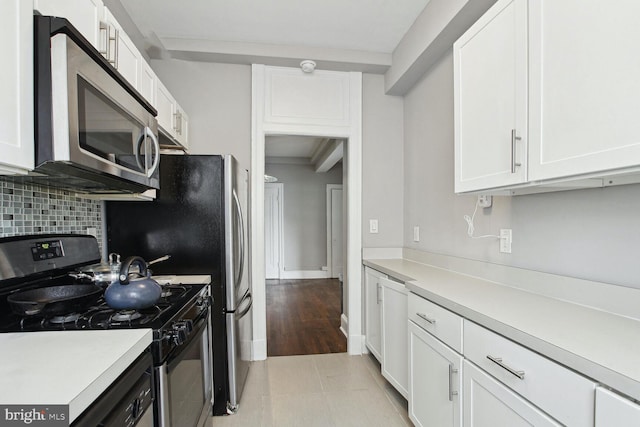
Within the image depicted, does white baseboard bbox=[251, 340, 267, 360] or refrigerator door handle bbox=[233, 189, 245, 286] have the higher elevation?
Answer: refrigerator door handle bbox=[233, 189, 245, 286]

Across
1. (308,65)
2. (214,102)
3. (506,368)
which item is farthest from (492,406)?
(214,102)

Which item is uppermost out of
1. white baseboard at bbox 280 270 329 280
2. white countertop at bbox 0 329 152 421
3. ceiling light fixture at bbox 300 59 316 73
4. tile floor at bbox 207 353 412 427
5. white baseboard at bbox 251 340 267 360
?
ceiling light fixture at bbox 300 59 316 73

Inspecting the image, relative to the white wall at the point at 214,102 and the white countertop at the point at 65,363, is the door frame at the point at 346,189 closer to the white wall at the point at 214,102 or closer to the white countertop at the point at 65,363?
the white wall at the point at 214,102

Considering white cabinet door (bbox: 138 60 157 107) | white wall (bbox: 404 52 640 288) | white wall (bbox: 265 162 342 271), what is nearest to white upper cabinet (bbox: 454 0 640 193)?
white wall (bbox: 404 52 640 288)

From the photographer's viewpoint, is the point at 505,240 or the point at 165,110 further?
the point at 165,110

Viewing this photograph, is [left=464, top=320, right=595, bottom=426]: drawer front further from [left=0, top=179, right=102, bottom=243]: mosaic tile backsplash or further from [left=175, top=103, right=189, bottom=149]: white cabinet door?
[left=175, top=103, right=189, bottom=149]: white cabinet door

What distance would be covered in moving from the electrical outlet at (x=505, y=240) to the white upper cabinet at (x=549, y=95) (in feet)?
1.28

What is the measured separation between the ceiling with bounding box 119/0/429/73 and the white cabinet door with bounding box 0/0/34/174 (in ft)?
5.02

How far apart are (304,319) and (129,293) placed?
9.77 ft

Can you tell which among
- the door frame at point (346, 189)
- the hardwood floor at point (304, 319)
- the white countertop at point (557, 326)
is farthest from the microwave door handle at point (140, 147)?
the hardwood floor at point (304, 319)

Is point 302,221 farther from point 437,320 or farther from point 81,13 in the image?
point 81,13

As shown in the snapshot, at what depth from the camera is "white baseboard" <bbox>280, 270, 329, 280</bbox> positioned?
6.63m

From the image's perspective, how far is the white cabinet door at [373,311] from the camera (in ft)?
8.21

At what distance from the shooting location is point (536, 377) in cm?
94
